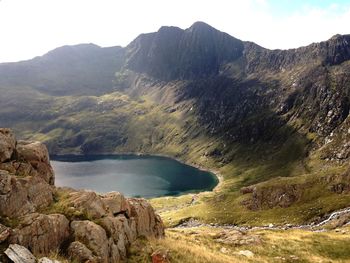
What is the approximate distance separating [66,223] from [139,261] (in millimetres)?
6062

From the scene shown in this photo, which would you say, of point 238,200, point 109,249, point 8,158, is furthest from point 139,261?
point 238,200

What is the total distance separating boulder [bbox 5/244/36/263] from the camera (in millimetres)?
19214

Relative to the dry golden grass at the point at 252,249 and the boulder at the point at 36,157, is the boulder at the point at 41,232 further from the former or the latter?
the boulder at the point at 36,157

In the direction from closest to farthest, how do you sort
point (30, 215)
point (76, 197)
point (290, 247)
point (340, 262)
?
point (30, 215), point (76, 197), point (340, 262), point (290, 247)

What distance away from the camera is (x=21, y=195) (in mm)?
25984

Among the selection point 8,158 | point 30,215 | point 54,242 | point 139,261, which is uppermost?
point 8,158

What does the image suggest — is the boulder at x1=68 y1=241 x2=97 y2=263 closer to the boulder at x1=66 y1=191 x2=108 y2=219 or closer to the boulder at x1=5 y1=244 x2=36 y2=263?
A: the boulder at x1=5 y1=244 x2=36 y2=263

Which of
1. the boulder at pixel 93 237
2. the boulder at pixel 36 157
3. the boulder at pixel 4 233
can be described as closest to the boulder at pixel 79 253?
the boulder at pixel 93 237

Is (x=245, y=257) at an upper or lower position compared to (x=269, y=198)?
upper

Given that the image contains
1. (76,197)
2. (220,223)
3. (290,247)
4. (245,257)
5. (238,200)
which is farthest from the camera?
(238,200)

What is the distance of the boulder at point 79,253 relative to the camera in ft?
75.4

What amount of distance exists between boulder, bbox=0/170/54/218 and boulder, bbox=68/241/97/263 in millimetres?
4345

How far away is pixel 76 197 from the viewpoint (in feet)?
96.7

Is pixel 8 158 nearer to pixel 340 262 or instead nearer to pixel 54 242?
pixel 54 242
